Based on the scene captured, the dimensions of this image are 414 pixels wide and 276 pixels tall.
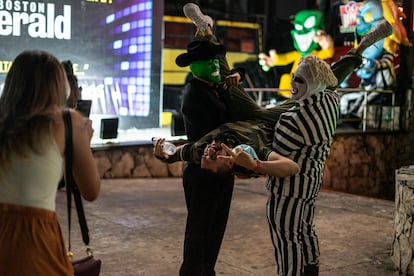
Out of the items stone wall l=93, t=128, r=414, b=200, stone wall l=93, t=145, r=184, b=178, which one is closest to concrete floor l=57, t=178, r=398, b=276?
stone wall l=93, t=145, r=184, b=178

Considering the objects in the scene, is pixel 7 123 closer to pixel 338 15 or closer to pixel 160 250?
pixel 160 250

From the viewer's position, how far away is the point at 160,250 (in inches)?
191

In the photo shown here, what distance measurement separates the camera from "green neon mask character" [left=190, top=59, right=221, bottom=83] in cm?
335

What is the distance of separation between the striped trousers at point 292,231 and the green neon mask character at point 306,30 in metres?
9.44

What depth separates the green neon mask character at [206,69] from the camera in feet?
11.0

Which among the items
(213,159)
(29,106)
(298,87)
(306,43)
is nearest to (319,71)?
(298,87)

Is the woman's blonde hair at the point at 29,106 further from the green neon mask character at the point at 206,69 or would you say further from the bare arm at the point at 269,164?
the green neon mask character at the point at 206,69

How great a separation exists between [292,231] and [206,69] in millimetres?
985

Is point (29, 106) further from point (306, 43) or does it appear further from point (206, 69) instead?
point (306, 43)

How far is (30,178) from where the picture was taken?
2023 millimetres

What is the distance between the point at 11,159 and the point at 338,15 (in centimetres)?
1168

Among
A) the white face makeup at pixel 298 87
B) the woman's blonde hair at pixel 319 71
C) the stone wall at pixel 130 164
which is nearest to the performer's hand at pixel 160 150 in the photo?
the white face makeup at pixel 298 87

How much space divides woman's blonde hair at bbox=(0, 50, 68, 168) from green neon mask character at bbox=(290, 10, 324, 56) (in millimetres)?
10682

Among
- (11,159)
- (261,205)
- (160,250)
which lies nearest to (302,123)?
(11,159)
